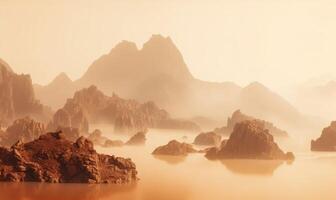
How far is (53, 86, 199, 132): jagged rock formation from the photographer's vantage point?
127 m

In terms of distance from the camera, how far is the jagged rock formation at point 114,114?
127125 millimetres

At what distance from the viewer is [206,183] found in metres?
55.5

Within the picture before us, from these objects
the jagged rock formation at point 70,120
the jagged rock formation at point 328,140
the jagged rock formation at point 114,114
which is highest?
the jagged rock formation at point 114,114

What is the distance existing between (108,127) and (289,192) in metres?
89.2

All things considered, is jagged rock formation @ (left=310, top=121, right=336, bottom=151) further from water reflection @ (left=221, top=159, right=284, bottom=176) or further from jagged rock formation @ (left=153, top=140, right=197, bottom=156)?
jagged rock formation @ (left=153, top=140, right=197, bottom=156)

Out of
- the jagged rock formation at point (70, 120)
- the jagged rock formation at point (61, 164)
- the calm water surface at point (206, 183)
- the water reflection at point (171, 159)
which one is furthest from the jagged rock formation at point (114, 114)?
the jagged rock formation at point (61, 164)

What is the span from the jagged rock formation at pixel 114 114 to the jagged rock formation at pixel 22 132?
73.5 feet

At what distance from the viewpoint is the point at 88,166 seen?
5294cm

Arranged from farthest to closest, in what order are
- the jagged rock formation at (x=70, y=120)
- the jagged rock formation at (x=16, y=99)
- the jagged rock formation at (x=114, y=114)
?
the jagged rock formation at (x=16, y=99) < the jagged rock formation at (x=114, y=114) < the jagged rock formation at (x=70, y=120)

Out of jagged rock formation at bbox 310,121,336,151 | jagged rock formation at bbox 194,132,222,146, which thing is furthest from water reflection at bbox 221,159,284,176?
jagged rock formation at bbox 194,132,222,146

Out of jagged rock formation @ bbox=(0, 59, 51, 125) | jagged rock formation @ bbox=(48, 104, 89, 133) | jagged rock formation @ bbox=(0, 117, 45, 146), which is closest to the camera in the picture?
jagged rock formation @ bbox=(0, 117, 45, 146)

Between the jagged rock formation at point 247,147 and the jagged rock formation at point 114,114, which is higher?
the jagged rock formation at point 114,114

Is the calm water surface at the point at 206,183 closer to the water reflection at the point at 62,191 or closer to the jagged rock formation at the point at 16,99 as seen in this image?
the water reflection at the point at 62,191

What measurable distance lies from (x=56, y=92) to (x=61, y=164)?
14546cm
